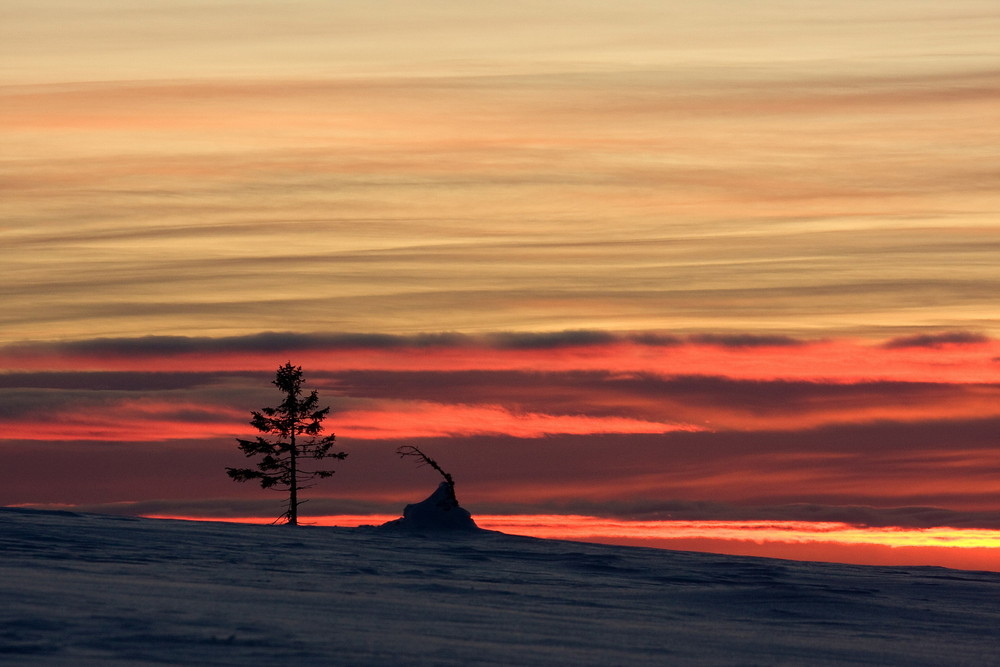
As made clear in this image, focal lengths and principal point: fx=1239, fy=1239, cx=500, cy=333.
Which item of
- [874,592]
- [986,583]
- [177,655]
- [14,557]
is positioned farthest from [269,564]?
[986,583]

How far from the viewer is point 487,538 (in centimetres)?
3834

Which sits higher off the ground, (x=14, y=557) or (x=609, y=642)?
Result: (x=14, y=557)

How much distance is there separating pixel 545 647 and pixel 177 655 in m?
5.15

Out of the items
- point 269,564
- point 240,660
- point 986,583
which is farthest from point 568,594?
point 986,583

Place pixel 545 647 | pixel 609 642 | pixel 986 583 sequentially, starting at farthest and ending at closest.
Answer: pixel 986 583 < pixel 609 642 < pixel 545 647

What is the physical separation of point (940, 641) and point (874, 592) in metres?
7.76

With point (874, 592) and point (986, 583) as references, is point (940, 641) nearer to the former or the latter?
point (874, 592)

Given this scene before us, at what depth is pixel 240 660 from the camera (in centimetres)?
1399

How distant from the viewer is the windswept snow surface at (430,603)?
15.2m

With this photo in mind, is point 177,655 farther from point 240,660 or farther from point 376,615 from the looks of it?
point 376,615

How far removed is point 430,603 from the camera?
69.1 ft

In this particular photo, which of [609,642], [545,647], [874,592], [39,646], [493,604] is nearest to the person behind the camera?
[39,646]

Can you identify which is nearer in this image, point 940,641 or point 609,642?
point 609,642

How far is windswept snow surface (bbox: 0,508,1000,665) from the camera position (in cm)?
1522
